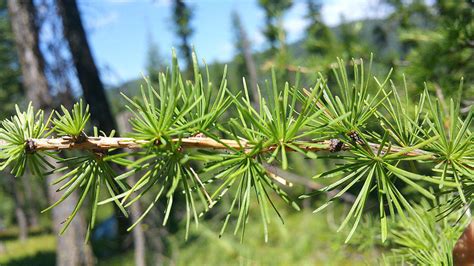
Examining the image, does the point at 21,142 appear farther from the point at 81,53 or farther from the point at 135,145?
the point at 81,53

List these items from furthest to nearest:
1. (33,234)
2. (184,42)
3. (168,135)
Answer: (33,234)
(184,42)
(168,135)

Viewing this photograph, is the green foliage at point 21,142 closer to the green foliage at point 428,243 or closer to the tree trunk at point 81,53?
the green foliage at point 428,243

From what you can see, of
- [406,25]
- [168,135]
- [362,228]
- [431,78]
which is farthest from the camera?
[406,25]

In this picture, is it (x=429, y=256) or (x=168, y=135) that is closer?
(x=168, y=135)

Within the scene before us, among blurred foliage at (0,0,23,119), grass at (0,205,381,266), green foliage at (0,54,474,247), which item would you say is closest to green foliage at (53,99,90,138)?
green foliage at (0,54,474,247)

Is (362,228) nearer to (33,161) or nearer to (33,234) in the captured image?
(33,161)

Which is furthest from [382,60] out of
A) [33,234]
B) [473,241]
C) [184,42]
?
[33,234]

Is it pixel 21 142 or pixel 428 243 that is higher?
pixel 21 142

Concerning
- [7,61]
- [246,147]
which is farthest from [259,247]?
[7,61]

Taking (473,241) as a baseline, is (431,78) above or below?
above
